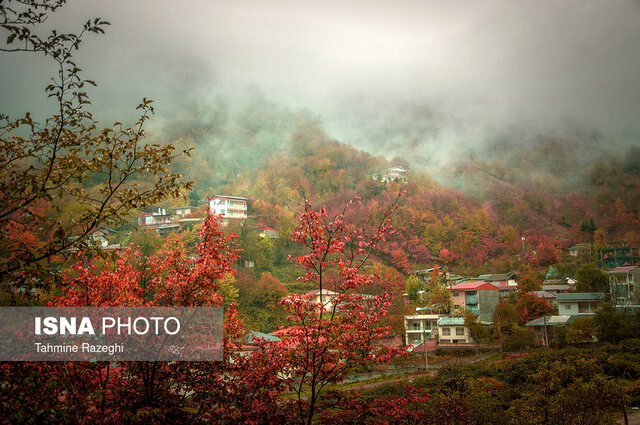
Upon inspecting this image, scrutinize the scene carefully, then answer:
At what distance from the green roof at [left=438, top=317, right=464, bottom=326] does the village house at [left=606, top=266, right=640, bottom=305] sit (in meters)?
12.2

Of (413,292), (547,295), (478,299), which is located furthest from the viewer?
(413,292)

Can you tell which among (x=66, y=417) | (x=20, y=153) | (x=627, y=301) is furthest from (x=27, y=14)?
(x=627, y=301)

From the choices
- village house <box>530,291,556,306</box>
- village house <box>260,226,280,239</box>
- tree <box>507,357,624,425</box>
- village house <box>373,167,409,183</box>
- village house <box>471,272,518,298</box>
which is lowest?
village house <box>530,291,556,306</box>

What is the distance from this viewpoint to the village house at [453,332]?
115ft

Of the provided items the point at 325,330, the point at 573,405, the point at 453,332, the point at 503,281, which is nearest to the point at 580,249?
the point at 503,281

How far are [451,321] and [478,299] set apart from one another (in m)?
5.03

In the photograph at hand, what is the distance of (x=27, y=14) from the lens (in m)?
4.11

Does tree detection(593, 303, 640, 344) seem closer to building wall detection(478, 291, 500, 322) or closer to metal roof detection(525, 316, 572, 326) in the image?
metal roof detection(525, 316, 572, 326)

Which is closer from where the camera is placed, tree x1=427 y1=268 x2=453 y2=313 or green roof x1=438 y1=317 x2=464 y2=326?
green roof x1=438 y1=317 x2=464 y2=326

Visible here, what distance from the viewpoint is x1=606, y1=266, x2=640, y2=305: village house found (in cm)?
3756

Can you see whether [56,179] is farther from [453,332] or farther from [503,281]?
[503,281]

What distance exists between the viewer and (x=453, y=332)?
117ft

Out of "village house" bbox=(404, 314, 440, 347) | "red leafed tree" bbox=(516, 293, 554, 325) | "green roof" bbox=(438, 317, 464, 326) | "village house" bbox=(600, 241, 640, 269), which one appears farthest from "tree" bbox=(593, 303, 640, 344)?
"village house" bbox=(600, 241, 640, 269)

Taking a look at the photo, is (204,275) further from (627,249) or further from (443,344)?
(627,249)
